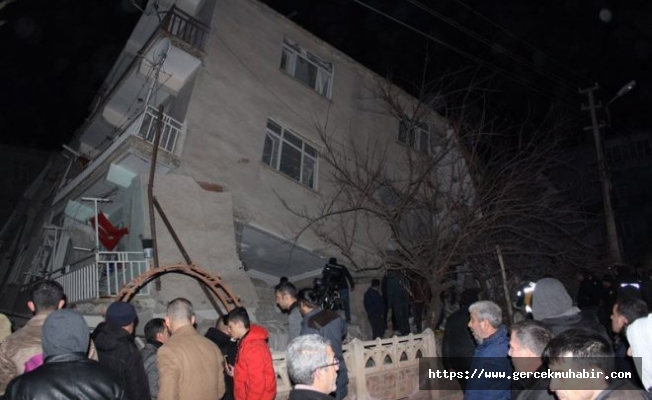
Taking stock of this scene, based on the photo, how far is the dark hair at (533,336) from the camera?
11.2 feet

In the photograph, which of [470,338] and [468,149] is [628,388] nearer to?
[470,338]

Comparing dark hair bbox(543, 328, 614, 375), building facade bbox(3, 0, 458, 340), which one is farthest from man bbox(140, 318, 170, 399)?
building facade bbox(3, 0, 458, 340)

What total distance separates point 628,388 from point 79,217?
1388 cm

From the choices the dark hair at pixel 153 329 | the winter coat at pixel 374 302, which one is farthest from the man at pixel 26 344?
the winter coat at pixel 374 302

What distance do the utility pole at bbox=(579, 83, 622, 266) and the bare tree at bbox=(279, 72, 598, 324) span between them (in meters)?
0.73

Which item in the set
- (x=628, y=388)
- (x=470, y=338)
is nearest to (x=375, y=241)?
(x=470, y=338)

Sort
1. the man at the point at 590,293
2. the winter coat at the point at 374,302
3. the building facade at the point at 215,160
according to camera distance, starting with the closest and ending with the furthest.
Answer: the man at the point at 590,293
the building facade at the point at 215,160
the winter coat at the point at 374,302

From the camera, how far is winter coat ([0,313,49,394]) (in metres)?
3.68

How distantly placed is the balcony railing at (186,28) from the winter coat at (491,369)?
10.5 m

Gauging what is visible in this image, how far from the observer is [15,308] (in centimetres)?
1420

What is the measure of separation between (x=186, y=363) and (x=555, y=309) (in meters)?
3.40

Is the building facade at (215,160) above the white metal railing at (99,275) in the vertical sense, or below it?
above

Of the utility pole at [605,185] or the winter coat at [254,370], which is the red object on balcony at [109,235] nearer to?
the winter coat at [254,370]

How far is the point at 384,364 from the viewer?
291 inches
